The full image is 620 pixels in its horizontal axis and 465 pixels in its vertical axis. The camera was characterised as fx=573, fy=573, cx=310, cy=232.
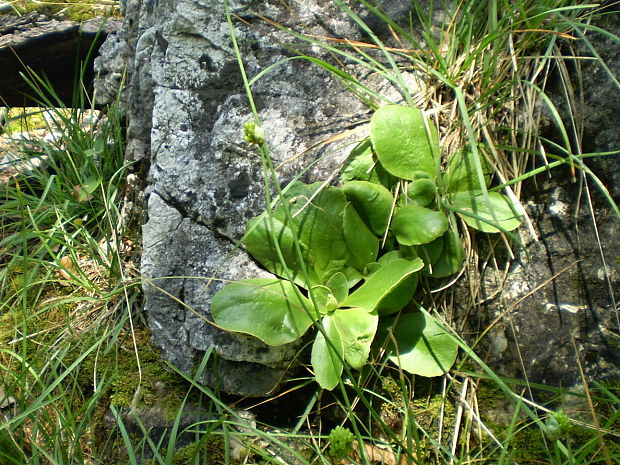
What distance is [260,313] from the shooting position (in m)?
1.43

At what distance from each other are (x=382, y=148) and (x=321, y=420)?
2.40ft

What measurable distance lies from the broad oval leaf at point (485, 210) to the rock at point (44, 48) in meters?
1.99

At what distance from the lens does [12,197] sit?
7.13ft

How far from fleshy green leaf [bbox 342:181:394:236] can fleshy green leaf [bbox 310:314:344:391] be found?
0.29 meters

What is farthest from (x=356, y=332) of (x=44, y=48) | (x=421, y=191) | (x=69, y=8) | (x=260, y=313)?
(x=69, y=8)

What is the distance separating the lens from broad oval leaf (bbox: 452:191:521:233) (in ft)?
4.71

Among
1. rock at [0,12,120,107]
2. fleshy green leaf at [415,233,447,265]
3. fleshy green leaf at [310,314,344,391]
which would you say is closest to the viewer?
fleshy green leaf at [310,314,344,391]

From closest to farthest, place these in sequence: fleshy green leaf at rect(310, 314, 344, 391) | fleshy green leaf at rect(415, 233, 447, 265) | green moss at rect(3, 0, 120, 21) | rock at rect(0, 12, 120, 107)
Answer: fleshy green leaf at rect(310, 314, 344, 391)
fleshy green leaf at rect(415, 233, 447, 265)
rock at rect(0, 12, 120, 107)
green moss at rect(3, 0, 120, 21)

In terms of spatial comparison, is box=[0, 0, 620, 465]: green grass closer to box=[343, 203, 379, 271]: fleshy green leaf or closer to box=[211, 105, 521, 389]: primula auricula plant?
box=[211, 105, 521, 389]: primula auricula plant

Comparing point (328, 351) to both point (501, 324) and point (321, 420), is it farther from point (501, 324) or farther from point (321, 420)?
point (501, 324)

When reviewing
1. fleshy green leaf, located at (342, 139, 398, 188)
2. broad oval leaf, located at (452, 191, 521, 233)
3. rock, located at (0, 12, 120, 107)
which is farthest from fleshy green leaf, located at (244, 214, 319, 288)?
rock, located at (0, 12, 120, 107)

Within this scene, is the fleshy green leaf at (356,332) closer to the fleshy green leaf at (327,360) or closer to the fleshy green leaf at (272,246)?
the fleshy green leaf at (327,360)

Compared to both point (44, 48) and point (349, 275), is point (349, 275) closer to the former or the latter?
point (349, 275)

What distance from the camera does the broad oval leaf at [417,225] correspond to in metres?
1.38
